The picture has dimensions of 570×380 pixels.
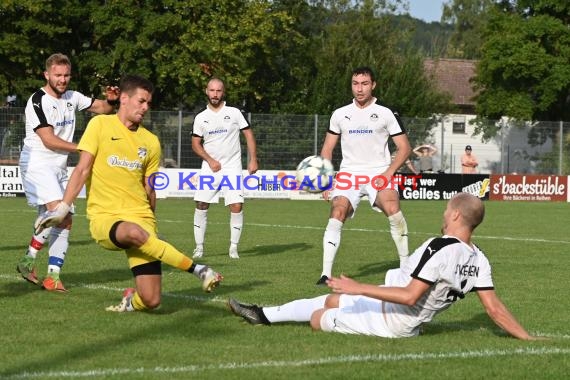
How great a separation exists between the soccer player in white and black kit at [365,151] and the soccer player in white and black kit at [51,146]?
257cm

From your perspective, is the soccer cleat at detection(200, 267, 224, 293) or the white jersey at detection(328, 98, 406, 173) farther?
the white jersey at detection(328, 98, 406, 173)

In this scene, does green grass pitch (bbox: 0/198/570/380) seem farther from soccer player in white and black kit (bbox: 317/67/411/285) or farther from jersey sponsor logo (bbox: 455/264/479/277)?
soccer player in white and black kit (bbox: 317/67/411/285)

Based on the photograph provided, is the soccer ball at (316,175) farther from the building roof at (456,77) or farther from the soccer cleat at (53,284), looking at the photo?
the building roof at (456,77)

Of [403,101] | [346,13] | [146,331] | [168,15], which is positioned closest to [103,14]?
[168,15]

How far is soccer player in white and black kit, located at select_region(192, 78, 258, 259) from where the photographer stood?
1497 cm

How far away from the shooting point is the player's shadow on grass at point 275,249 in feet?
50.8

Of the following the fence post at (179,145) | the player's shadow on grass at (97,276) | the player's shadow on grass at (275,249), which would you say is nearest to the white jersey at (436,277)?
the player's shadow on grass at (97,276)

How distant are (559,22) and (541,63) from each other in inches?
87.1

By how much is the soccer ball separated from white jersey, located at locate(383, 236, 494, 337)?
419 cm

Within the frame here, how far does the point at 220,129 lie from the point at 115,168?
6.39 m

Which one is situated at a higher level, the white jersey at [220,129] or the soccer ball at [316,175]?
the white jersey at [220,129]

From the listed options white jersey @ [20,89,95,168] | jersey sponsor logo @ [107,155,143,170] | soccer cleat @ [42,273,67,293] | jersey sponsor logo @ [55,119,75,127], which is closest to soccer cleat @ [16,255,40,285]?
soccer cleat @ [42,273,67,293]

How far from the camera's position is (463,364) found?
6.75 m

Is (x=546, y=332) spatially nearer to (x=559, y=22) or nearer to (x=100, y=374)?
(x=100, y=374)
